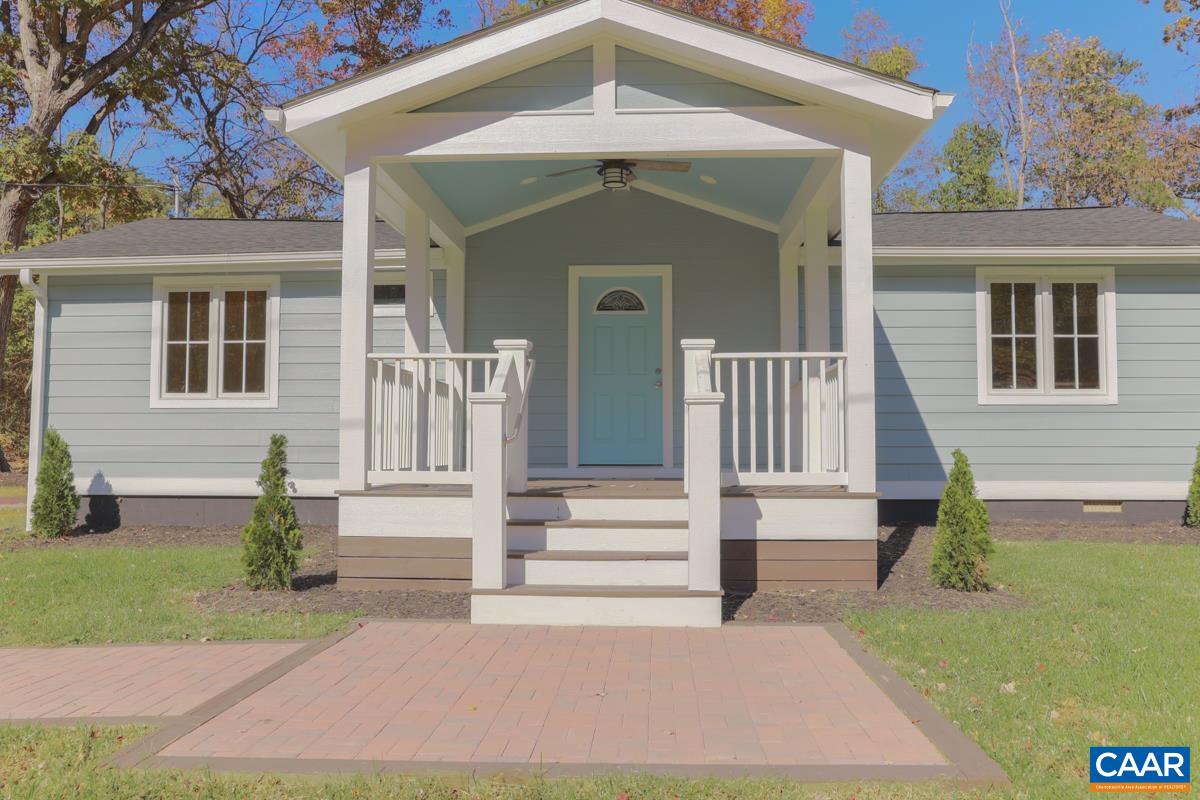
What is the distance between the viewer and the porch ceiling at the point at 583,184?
7.32 metres

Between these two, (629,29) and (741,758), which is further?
(629,29)

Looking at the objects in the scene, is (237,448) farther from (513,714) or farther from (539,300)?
(513,714)

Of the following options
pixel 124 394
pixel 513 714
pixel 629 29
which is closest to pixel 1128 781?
pixel 513 714

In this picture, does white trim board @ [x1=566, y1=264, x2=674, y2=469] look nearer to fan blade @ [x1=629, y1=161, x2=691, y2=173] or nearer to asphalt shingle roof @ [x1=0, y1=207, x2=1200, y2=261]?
fan blade @ [x1=629, y1=161, x2=691, y2=173]

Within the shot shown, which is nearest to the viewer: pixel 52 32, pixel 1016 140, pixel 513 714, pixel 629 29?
pixel 513 714

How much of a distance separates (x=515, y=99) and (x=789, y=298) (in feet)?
12.2

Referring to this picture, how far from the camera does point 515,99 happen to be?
641 centimetres

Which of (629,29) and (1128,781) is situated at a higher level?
(629,29)

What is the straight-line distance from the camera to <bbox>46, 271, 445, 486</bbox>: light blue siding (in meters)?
9.67

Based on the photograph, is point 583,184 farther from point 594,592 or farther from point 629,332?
point 594,592

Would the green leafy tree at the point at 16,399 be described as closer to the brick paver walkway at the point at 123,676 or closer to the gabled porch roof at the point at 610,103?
the gabled porch roof at the point at 610,103

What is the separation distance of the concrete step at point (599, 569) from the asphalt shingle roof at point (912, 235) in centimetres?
517

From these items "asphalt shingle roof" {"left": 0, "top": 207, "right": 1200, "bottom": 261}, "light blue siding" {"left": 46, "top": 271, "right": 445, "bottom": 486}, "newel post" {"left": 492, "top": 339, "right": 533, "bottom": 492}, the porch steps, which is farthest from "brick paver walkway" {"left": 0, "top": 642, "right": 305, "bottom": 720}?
"asphalt shingle roof" {"left": 0, "top": 207, "right": 1200, "bottom": 261}

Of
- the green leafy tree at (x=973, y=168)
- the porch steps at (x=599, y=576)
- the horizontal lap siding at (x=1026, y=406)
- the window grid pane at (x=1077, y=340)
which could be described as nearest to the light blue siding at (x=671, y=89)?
the porch steps at (x=599, y=576)
